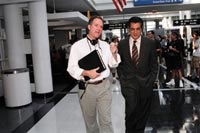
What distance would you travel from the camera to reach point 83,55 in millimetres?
2994

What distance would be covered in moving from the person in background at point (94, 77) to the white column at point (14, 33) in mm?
5111

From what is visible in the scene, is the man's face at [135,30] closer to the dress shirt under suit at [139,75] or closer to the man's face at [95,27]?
the dress shirt under suit at [139,75]

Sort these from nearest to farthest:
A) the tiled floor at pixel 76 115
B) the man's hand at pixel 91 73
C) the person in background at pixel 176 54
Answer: the man's hand at pixel 91 73 < the tiled floor at pixel 76 115 < the person in background at pixel 176 54

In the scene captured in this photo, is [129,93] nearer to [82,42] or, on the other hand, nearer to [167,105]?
[82,42]

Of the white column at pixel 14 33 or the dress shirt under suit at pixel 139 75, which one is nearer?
the dress shirt under suit at pixel 139 75

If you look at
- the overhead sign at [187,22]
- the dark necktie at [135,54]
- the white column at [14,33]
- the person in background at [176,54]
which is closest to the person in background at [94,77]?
the dark necktie at [135,54]

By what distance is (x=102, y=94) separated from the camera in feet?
9.97

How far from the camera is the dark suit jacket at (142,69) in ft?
11.6

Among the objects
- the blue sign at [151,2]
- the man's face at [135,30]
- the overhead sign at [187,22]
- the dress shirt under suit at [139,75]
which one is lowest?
the dress shirt under suit at [139,75]

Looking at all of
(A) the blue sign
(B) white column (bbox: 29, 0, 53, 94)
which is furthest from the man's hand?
(A) the blue sign

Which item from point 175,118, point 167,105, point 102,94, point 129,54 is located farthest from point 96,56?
point 167,105

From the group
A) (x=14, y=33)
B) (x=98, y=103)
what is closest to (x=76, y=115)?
→ (x=98, y=103)

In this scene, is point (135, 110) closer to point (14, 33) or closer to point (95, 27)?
point (95, 27)

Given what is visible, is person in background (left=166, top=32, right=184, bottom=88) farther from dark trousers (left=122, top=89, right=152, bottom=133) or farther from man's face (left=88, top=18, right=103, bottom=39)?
man's face (left=88, top=18, right=103, bottom=39)
